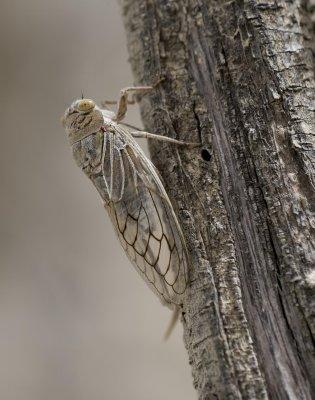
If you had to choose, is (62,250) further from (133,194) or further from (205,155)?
(205,155)

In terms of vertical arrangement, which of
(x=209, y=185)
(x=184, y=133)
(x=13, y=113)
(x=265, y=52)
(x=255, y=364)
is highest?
(x=13, y=113)

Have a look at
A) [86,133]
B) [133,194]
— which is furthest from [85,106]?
[133,194]

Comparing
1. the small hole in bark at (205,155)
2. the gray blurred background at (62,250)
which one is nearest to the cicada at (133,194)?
the small hole in bark at (205,155)

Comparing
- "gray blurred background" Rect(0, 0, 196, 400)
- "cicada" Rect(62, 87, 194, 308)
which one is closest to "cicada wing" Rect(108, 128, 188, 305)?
"cicada" Rect(62, 87, 194, 308)

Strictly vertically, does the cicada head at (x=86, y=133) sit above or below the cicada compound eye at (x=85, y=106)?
below

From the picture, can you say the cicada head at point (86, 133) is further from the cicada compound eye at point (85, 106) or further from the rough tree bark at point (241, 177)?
the rough tree bark at point (241, 177)

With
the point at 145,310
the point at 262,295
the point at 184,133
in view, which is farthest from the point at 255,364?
the point at 145,310

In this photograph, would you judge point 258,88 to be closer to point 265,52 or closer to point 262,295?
point 265,52
